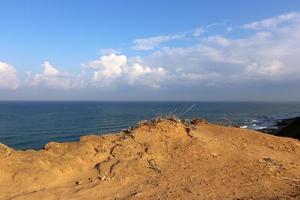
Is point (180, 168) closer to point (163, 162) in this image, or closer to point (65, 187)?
point (163, 162)

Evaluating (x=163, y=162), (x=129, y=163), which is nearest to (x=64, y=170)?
(x=129, y=163)

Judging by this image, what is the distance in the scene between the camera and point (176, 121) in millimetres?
14891

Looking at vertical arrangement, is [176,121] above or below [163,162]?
above

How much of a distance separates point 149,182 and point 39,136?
1805 inches

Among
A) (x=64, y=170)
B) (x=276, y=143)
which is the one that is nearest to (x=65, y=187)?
(x=64, y=170)

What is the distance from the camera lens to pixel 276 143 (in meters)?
14.9

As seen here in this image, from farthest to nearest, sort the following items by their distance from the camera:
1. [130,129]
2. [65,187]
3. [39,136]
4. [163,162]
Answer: [39,136], [130,129], [163,162], [65,187]

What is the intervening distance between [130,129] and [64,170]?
10.8 feet

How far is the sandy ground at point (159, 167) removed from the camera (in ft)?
36.1

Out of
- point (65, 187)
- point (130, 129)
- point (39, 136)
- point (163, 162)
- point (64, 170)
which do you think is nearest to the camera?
point (65, 187)

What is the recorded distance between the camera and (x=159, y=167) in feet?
41.3

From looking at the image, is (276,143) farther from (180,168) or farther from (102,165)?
(102,165)

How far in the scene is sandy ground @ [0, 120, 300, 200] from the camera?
11.0m

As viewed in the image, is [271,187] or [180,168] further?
[180,168]
